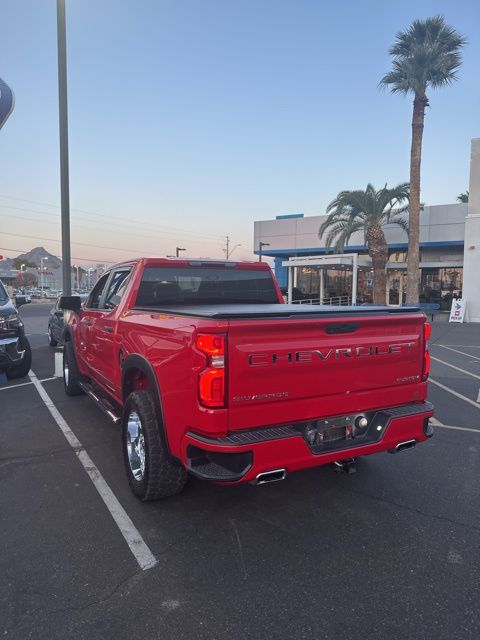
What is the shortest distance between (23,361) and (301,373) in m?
7.14

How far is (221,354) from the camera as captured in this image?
2816 millimetres

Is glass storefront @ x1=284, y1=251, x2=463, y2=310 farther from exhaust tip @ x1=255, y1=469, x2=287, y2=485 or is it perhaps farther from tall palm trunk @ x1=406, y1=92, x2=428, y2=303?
exhaust tip @ x1=255, y1=469, x2=287, y2=485

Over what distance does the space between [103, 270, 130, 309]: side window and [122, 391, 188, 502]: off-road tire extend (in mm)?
1522

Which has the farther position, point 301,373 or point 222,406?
point 301,373

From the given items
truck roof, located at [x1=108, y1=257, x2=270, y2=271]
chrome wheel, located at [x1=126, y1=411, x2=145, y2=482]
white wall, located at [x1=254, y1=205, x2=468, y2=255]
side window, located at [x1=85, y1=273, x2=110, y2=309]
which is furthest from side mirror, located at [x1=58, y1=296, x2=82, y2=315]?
white wall, located at [x1=254, y1=205, x2=468, y2=255]

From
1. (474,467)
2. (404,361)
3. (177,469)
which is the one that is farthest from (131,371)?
(474,467)

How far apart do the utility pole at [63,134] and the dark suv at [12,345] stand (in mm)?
1250

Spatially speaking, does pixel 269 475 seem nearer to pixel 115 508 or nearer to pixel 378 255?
pixel 115 508

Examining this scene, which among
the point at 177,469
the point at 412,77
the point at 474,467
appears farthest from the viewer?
the point at 412,77

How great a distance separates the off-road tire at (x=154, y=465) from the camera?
11.4 ft

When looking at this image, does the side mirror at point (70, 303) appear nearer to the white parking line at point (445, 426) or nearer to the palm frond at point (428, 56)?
the white parking line at point (445, 426)

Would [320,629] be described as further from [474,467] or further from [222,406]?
[474,467]

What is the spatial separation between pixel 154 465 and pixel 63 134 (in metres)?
7.79

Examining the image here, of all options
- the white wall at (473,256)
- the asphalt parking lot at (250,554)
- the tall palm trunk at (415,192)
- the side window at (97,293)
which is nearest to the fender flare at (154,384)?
the asphalt parking lot at (250,554)
